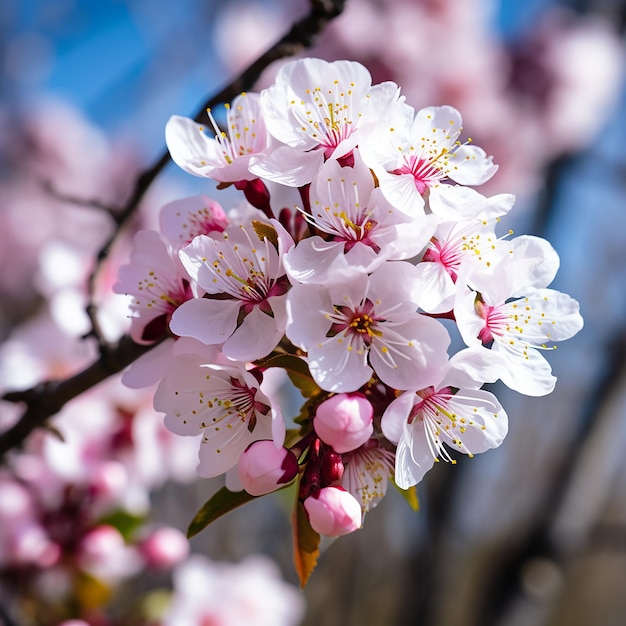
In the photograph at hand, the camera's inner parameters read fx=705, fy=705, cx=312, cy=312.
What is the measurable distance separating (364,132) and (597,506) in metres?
3.08

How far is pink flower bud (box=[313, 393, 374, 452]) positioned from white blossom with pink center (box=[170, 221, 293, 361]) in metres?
0.11

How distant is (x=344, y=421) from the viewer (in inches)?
28.3

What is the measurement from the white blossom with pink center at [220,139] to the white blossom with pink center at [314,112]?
0.06 metres

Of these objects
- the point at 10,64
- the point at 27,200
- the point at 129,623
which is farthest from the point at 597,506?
the point at 27,200

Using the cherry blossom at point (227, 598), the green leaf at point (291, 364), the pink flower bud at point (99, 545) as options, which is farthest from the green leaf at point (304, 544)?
the cherry blossom at point (227, 598)

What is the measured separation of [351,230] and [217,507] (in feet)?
1.20

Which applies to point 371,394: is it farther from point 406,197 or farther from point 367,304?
point 406,197

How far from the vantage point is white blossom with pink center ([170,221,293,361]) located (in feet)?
2.59

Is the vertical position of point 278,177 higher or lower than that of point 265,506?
higher

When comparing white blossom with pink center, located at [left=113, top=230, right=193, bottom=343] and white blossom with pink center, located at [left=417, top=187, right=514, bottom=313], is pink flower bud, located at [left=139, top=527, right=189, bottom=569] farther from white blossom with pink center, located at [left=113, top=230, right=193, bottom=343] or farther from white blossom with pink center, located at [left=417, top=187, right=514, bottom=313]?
white blossom with pink center, located at [left=417, top=187, right=514, bottom=313]

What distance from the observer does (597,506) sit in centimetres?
336

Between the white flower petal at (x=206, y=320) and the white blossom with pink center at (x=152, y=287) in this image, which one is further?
the white blossom with pink center at (x=152, y=287)

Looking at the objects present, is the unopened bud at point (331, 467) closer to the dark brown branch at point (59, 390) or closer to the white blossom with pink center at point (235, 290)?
the white blossom with pink center at point (235, 290)

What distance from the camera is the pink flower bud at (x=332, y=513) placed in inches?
29.4
